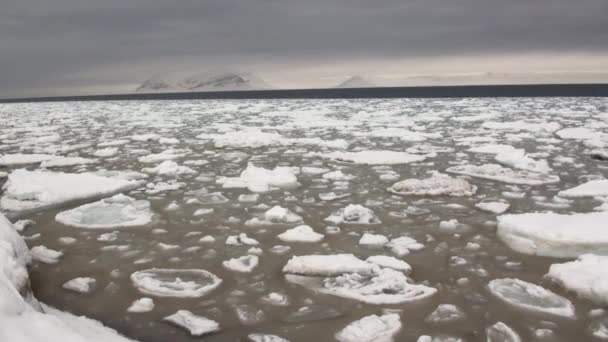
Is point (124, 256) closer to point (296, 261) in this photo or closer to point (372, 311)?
point (296, 261)

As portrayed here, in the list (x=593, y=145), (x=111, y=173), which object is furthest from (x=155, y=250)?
(x=593, y=145)

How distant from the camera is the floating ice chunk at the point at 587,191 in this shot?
12.3ft

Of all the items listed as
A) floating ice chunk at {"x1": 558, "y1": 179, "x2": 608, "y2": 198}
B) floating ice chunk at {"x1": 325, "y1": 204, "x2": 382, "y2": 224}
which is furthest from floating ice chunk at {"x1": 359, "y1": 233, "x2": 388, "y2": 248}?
floating ice chunk at {"x1": 558, "y1": 179, "x2": 608, "y2": 198}

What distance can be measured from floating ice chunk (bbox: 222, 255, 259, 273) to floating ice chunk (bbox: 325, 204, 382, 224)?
807 millimetres

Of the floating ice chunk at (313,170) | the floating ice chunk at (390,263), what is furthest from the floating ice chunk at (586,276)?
the floating ice chunk at (313,170)

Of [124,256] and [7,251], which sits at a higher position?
[7,251]

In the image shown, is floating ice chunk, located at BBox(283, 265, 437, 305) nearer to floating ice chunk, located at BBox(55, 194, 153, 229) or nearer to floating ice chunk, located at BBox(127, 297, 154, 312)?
floating ice chunk, located at BBox(127, 297, 154, 312)

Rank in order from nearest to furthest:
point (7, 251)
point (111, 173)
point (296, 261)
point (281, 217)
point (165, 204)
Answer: point (7, 251), point (296, 261), point (281, 217), point (165, 204), point (111, 173)

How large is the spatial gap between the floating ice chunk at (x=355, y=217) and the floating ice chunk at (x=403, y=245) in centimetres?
37

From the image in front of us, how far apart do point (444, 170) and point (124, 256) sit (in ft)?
10.9

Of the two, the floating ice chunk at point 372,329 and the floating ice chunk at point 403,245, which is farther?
the floating ice chunk at point 403,245

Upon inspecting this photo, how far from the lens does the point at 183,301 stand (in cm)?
210

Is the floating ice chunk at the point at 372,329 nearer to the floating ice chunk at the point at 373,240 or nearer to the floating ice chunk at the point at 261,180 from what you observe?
the floating ice chunk at the point at 373,240

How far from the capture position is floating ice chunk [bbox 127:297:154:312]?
2.02m
